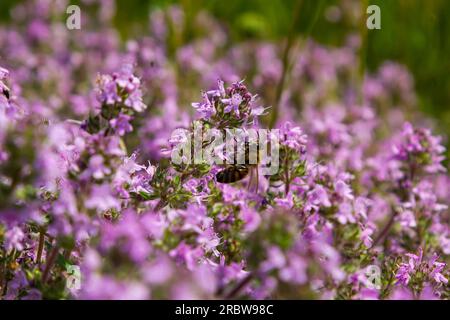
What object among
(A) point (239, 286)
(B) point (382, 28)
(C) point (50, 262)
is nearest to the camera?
(A) point (239, 286)

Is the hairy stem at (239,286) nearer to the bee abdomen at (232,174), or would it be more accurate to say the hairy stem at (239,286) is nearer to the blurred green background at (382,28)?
the bee abdomen at (232,174)

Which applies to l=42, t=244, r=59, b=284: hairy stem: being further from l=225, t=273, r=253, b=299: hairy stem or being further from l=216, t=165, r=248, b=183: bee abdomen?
l=216, t=165, r=248, b=183: bee abdomen

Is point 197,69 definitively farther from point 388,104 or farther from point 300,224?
point 300,224

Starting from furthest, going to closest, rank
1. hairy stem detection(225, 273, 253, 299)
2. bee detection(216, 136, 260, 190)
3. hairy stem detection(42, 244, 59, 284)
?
bee detection(216, 136, 260, 190)
hairy stem detection(42, 244, 59, 284)
hairy stem detection(225, 273, 253, 299)

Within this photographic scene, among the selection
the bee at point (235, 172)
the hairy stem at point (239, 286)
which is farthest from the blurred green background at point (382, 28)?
the hairy stem at point (239, 286)

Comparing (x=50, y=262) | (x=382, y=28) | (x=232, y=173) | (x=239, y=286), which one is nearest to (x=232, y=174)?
(x=232, y=173)

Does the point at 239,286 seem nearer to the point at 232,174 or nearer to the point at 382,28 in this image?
the point at 232,174

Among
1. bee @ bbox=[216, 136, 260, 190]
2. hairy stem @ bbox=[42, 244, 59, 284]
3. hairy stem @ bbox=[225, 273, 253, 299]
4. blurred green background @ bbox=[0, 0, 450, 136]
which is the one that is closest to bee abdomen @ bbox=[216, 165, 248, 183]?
bee @ bbox=[216, 136, 260, 190]
